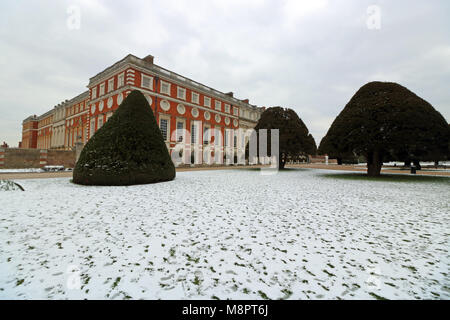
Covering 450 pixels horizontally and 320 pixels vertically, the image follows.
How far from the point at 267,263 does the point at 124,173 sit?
8.20 meters

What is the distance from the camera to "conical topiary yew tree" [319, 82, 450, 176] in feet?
39.7

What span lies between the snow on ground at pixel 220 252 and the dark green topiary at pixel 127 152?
3.55 m

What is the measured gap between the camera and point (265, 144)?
2194 cm

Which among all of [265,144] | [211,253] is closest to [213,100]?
[265,144]

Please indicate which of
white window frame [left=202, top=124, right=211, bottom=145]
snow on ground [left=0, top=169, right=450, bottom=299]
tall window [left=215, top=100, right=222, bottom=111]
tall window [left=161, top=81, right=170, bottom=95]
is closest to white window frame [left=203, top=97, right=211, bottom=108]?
tall window [left=215, top=100, right=222, bottom=111]

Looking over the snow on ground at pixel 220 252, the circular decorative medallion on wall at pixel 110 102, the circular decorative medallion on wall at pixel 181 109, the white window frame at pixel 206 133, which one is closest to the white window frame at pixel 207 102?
the white window frame at pixel 206 133

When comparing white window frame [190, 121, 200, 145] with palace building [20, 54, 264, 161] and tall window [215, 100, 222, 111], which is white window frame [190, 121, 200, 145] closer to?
palace building [20, 54, 264, 161]

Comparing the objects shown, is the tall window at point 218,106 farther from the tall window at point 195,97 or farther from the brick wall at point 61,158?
the brick wall at point 61,158

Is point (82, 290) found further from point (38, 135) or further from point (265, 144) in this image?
point (38, 135)

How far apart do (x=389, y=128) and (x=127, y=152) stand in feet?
54.2

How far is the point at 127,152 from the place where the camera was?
355 inches

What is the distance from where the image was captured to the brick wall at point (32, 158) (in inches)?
698

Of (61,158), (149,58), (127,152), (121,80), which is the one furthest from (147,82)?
(127,152)

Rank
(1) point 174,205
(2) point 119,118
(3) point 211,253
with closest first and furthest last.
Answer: (3) point 211,253 → (1) point 174,205 → (2) point 119,118
